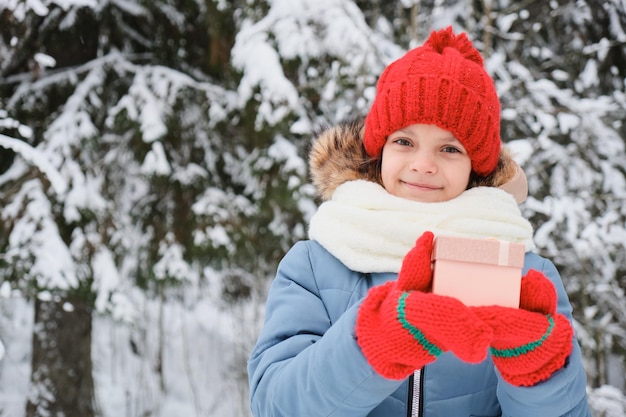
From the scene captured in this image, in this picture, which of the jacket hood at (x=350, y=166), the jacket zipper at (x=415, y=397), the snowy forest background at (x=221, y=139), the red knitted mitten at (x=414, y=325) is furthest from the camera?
the snowy forest background at (x=221, y=139)

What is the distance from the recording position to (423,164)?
148 centimetres

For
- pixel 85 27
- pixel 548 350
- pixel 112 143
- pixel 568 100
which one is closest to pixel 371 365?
pixel 548 350

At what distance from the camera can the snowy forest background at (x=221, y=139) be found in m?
4.36

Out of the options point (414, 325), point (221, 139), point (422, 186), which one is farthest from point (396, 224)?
point (221, 139)

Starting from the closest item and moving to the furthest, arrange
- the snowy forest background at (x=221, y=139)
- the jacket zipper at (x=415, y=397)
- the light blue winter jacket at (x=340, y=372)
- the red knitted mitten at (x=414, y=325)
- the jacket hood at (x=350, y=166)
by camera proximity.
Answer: the red knitted mitten at (x=414, y=325) → the light blue winter jacket at (x=340, y=372) → the jacket zipper at (x=415, y=397) → the jacket hood at (x=350, y=166) → the snowy forest background at (x=221, y=139)

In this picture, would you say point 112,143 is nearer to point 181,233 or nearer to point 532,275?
point 181,233

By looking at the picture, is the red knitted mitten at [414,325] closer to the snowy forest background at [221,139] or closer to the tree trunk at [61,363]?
the snowy forest background at [221,139]

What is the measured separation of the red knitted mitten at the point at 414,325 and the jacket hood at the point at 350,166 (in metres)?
0.67

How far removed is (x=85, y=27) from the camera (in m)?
5.44

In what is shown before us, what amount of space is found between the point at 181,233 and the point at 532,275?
451cm

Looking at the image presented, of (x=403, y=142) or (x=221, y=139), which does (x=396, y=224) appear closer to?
(x=403, y=142)

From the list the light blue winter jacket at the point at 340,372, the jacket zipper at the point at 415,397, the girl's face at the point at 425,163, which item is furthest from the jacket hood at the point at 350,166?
the jacket zipper at the point at 415,397

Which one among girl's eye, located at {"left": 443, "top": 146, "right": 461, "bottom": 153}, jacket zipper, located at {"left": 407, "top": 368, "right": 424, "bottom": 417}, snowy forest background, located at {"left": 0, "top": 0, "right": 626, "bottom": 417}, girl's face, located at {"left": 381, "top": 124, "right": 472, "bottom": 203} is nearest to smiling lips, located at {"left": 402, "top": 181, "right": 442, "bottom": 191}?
girl's face, located at {"left": 381, "top": 124, "right": 472, "bottom": 203}

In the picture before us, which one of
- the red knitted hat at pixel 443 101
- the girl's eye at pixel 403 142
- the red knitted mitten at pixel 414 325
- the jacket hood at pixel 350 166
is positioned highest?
the red knitted hat at pixel 443 101
